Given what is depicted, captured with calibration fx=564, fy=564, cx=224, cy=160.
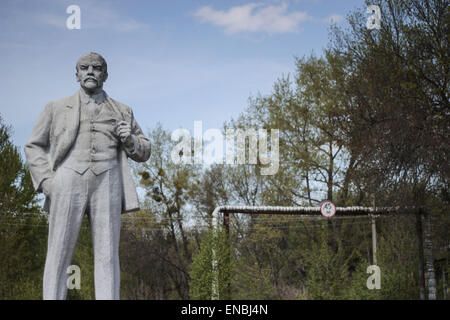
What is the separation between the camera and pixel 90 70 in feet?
18.7

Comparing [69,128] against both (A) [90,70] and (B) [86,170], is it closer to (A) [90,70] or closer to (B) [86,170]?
(B) [86,170]

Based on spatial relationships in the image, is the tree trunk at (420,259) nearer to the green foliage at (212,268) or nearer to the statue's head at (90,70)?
the green foliage at (212,268)

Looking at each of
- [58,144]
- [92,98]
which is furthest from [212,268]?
[58,144]

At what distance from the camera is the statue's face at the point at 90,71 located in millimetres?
5723

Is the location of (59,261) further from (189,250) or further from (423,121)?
(189,250)

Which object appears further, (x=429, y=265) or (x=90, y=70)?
(x=429, y=265)

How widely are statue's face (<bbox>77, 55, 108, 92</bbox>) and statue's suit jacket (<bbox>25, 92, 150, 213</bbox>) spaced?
0.62ft

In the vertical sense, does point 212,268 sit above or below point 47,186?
below

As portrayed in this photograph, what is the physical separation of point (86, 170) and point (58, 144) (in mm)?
396

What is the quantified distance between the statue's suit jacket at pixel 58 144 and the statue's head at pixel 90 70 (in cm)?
19

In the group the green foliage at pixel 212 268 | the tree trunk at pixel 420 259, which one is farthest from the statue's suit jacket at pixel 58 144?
the tree trunk at pixel 420 259

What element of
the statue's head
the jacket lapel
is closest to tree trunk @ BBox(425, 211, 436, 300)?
the statue's head

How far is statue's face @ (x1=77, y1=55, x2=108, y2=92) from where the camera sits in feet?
18.8

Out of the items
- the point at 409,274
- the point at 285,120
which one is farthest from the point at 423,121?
the point at 285,120
